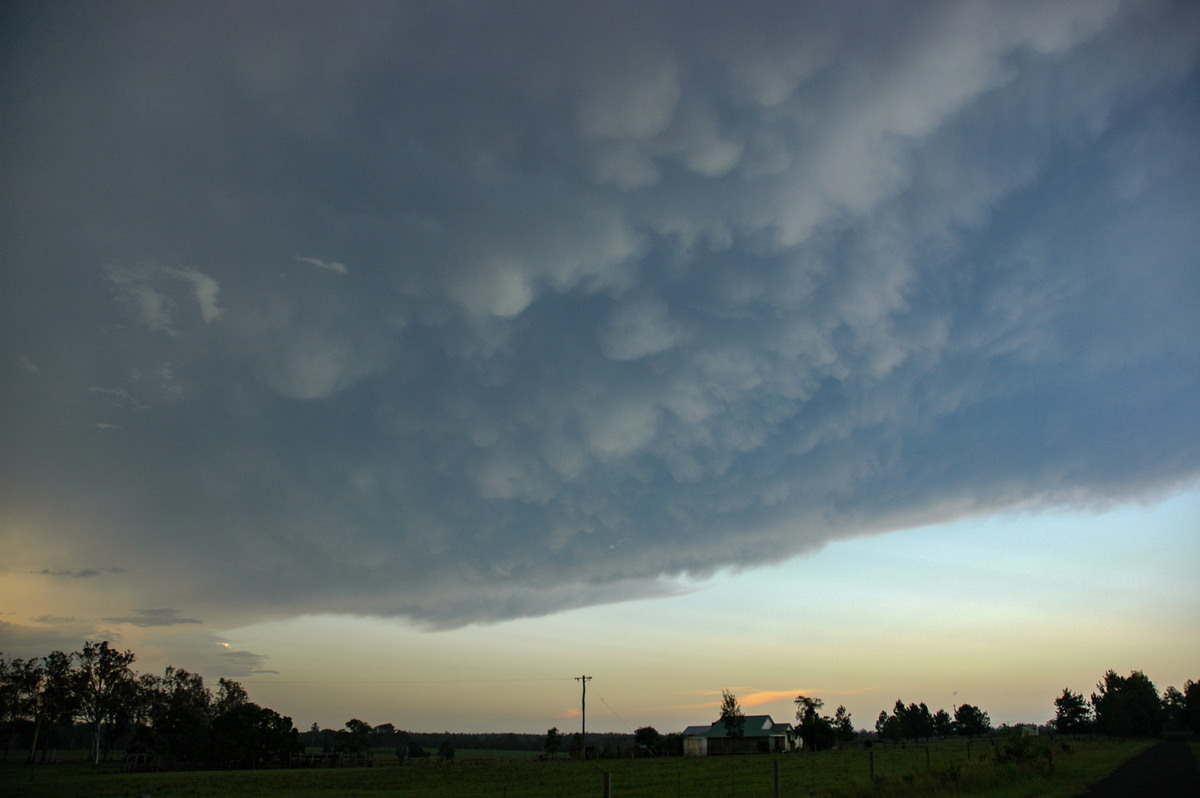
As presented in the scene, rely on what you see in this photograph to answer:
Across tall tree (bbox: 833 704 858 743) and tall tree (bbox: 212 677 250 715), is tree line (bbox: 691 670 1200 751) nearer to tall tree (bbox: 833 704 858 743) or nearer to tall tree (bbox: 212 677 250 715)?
tall tree (bbox: 833 704 858 743)

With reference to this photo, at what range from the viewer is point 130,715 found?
113625mm

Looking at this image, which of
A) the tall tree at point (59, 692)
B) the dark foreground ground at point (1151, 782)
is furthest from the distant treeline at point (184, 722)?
the dark foreground ground at point (1151, 782)

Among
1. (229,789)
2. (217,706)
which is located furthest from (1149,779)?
(217,706)

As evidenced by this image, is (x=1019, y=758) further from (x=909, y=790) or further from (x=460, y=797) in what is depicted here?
(x=460, y=797)

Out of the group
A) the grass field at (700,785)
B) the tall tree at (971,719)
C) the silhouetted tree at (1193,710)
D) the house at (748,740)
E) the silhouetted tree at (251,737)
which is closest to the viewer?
the grass field at (700,785)

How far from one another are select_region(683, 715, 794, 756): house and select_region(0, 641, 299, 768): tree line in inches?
2452

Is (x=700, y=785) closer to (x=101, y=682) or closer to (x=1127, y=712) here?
(x=101, y=682)

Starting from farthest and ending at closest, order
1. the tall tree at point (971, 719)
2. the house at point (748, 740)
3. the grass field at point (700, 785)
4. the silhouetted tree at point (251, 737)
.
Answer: the tall tree at point (971, 719)
the house at point (748, 740)
the silhouetted tree at point (251, 737)
the grass field at point (700, 785)

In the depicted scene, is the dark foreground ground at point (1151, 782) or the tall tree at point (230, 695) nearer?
the dark foreground ground at point (1151, 782)

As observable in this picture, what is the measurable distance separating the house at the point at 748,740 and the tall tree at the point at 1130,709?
80.0 meters

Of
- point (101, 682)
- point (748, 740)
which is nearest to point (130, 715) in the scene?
point (101, 682)

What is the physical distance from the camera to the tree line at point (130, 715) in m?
92.1

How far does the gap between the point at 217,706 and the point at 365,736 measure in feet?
114

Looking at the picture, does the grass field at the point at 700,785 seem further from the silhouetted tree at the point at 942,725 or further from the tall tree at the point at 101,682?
the silhouetted tree at the point at 942,725
